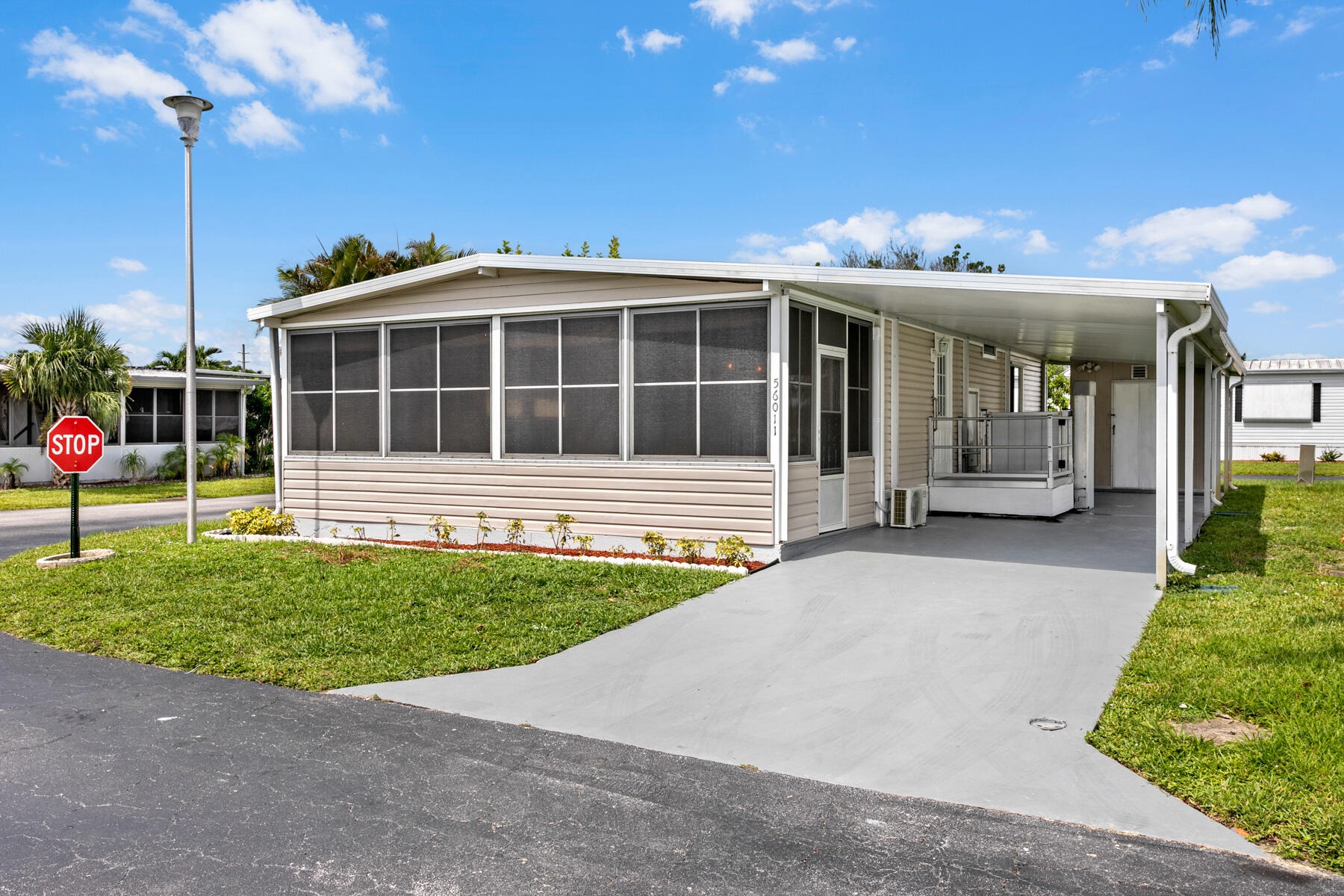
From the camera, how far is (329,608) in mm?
7152

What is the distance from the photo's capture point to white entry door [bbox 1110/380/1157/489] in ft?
59.0

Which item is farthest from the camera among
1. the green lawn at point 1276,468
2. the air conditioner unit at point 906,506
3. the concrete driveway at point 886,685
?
the green lawn at point 1276,468

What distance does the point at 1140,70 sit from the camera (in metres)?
21.2

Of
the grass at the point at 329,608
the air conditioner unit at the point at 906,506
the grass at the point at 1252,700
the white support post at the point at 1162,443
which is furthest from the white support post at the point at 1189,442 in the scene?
the grass at the point at 329,608

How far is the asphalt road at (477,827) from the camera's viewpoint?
290cm

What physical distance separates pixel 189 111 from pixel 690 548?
7.53 m

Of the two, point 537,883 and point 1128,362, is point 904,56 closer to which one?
point 1128,362

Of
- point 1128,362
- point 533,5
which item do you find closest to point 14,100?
point 533,5

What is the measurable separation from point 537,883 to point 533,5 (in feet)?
57.8

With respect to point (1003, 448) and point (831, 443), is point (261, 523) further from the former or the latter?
point (1003, 448)

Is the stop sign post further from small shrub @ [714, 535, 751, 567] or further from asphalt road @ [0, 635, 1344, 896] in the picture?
small shrub @ [714, 535, 751, 567]

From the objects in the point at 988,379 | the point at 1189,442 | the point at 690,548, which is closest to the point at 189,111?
the point at 690,548

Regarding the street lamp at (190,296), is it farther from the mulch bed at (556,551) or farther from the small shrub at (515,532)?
the small shrub at (515,532)

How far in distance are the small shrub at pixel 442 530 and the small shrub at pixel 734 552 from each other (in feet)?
11.7
